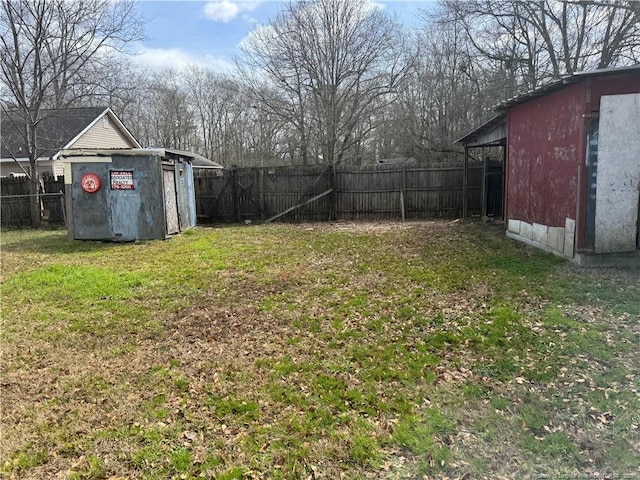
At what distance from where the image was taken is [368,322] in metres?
4.57

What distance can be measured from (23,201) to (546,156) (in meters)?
15.9

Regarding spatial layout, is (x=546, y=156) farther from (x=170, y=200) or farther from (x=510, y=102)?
(x=170, y=200)

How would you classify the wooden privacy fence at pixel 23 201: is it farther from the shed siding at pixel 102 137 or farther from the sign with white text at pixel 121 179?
the sign with white text at pixel 121 179

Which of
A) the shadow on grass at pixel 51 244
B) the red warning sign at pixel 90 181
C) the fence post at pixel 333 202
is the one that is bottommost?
the shadow on grass at pixel 51 244

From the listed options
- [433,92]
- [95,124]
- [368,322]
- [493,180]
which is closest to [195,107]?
[95,124]

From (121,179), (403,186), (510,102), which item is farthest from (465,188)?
(121,179)

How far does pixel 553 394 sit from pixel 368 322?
1927 mm

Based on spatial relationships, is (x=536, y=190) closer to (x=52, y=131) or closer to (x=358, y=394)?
(x=358, y=394)

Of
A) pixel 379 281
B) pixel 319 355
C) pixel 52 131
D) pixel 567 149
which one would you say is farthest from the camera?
pixel 52 131

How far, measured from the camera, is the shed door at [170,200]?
409 inches

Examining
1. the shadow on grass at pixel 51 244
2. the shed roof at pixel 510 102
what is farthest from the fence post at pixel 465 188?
the shadow on grass at pixel 51 244

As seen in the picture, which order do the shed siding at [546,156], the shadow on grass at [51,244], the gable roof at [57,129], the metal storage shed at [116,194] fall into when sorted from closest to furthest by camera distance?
the shed siding at [546,156]
the shadow on grass at [51,244]
the metal storage shed at [116,194]
the gable roof at [57,129]

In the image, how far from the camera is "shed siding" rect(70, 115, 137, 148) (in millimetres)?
19625

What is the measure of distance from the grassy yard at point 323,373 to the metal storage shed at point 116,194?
3325mm
